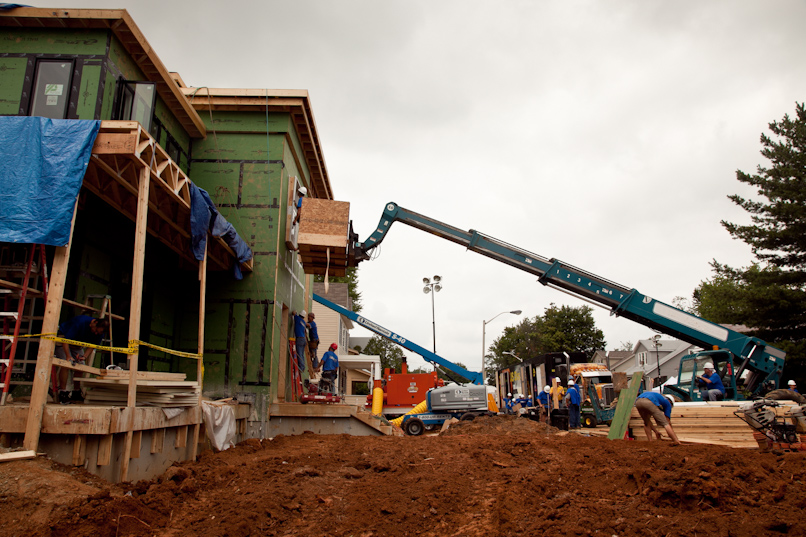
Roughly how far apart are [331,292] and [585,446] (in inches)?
1421

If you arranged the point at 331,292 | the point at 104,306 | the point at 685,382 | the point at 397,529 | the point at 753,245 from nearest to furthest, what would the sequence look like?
1. the point at 397,529
2. the point at 104,306
3. the point at 685,382
4. the point at 753,245
5. the point at 331,292

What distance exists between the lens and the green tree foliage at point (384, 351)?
59.9 meters

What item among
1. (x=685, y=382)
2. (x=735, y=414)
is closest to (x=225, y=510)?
(x=735, y=414)

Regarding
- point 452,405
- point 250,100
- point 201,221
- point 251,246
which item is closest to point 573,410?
point 452,405

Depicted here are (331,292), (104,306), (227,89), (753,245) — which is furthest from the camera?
(331,292)

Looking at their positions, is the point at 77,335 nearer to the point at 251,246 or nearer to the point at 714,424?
the point at 251,246

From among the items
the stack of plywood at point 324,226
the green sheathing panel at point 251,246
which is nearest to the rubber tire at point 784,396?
the stack of plywood at point 324,226

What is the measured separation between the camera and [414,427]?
666 inches

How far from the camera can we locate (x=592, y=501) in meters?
6.29

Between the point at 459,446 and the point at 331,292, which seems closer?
the point at 459,446

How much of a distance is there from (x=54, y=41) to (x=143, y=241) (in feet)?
17.4

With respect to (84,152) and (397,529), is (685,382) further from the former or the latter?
(84,152)

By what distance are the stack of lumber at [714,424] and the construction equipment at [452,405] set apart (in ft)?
20.2

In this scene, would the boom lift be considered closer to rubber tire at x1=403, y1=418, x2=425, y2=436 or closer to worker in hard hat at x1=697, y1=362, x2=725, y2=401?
worker in hard hat at x1=697, y1=362, x2=725, y2=401
